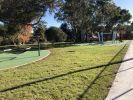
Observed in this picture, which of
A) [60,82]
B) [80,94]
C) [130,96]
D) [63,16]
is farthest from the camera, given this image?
[63,16]

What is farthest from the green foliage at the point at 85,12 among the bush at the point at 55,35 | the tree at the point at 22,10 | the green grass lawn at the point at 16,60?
the green grass lawn at the point at 16,60

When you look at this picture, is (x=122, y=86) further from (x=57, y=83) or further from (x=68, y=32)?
(x=68, y=32)

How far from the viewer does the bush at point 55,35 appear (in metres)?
64.2

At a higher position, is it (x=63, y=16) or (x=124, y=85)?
(x=63, y=16)

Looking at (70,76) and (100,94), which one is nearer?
(100,94)

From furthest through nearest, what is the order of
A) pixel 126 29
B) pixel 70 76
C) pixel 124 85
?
1. pixel 126 29
2. pixel 70 76
3. pixel 124 85

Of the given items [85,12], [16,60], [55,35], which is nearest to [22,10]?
[85,12]

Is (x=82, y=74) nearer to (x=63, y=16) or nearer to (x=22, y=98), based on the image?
(x=22, y=98)

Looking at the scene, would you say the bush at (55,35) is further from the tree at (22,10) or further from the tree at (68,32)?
the tree at (22,10)

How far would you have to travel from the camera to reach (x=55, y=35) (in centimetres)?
6538

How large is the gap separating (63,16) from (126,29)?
39358 millimetres

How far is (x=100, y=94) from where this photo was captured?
8477 mm

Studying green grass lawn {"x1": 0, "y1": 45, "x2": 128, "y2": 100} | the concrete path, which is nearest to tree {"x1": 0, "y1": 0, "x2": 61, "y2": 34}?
green grass lawn {"x1": 0, "y1": 45, "x2": 128, "y2": 100}

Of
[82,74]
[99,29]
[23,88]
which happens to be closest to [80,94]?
[23,88]
